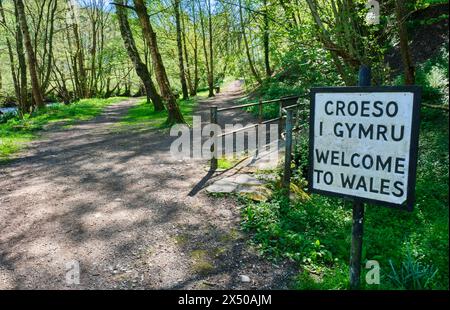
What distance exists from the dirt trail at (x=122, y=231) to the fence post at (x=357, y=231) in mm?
833

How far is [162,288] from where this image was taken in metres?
3.68

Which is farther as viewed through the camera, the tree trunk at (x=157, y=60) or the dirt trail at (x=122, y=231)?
the tree trunk at (x=157, y=60)

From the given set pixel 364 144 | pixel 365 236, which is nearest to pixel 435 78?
pixel 365 236

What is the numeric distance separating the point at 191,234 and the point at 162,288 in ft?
3.80

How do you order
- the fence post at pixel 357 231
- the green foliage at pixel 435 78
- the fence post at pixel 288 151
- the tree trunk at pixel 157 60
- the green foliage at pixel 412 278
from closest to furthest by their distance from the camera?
1. the fence post at pixel 357 231
2. the green foliage at pixel 412 278
3. the fence post at pixel 288 151
4. the green foliage at pixel 435 78
5. the tree trunk at pixel 157 60

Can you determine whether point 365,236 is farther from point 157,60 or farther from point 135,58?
point 135,58

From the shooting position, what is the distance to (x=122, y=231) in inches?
190

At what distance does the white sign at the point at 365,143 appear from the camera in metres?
2.43

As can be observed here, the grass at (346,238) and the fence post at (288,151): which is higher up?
the fence post at (288,151)

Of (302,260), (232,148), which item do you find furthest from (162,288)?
(232,148)

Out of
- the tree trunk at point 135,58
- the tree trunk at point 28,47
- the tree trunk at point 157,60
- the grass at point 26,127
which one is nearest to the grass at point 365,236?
the tree trunk at point 157,60

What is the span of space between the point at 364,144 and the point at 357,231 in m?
0.76

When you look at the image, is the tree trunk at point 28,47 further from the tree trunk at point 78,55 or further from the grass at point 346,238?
the grass at point 346,238

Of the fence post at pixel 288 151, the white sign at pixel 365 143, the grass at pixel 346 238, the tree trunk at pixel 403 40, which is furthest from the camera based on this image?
the tree trunk at pixel 403 40
